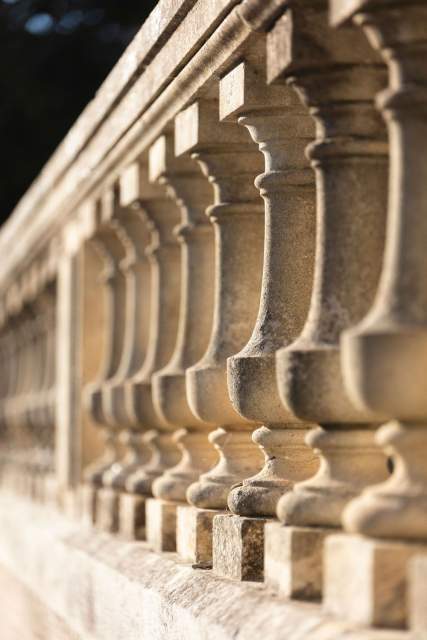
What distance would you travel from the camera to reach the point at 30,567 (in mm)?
9000

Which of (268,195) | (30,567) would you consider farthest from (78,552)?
(268,195)

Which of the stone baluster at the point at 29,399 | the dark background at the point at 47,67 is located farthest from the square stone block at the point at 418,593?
the dark background at the point at 47,67

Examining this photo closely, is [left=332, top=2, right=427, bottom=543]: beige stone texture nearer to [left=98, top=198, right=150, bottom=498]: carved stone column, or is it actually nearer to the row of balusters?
[left=98, top=198, right=150, bottom=498]: carved stone column

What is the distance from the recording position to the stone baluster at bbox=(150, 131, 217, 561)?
5996 millimetres

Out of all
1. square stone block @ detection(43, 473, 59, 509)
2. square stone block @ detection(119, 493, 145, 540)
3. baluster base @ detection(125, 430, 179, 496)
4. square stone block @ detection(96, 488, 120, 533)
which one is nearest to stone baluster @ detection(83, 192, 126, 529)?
square stone block @ detection(96, 488, 120, 533)

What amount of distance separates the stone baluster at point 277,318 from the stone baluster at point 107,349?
9.80 feet

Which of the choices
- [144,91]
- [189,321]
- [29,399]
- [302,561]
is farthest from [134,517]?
[29,399]

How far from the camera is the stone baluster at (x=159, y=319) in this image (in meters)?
6.71

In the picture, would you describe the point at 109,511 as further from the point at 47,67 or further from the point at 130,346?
the point at 47,67

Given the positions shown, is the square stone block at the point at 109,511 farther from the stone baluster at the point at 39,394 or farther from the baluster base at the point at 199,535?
the stone baluster at the point at 39,394

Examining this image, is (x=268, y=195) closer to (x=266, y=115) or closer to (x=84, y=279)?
(x=266, y=115)

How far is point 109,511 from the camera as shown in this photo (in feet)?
24.2

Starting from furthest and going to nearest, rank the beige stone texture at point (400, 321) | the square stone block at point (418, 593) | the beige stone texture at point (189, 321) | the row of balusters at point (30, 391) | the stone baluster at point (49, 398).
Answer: the row of balusters at point (30, 391)
the stone baluster at point (49, 398)
the beige stone texture at point (189, 321)
the beige stone texture at point (400, 321)
the square stone block at point (418, 593)

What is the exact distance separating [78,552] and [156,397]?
4.02ft
